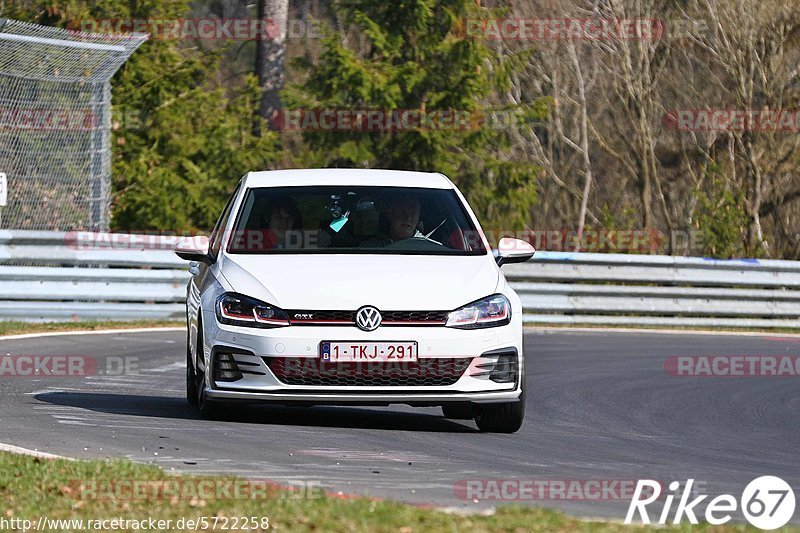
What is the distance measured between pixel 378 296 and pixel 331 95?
63.6 ft

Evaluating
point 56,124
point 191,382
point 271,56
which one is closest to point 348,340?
point 191,382

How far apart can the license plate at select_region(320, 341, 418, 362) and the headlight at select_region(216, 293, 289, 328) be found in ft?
0.91

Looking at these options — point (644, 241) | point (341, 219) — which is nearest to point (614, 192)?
point (644, 241)

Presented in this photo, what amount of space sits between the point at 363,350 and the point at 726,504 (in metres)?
2.51

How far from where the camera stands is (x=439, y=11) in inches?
1112

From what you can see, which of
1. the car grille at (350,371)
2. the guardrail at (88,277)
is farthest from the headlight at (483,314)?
the guardrail at (88,277)

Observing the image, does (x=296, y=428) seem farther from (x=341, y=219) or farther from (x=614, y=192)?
(x=614, y=192)

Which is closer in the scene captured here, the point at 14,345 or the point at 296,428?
the point at 296,428

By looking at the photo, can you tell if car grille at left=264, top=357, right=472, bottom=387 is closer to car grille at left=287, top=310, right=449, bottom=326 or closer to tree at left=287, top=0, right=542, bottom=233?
car grille at left=287, top=310, right=449, bottom=326

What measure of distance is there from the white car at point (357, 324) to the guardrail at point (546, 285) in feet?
28.9

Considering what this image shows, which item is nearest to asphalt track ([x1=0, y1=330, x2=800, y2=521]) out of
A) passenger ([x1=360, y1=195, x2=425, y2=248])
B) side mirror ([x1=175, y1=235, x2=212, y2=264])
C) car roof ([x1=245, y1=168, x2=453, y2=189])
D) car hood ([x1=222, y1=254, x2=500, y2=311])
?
Answer: car hood ([x1=222, y1=254, x2=500, y2=311])

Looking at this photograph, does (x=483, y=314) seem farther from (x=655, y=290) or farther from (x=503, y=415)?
(x=655, y=290)

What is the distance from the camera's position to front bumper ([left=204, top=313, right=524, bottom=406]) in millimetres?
8617

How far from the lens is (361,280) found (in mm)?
8797
